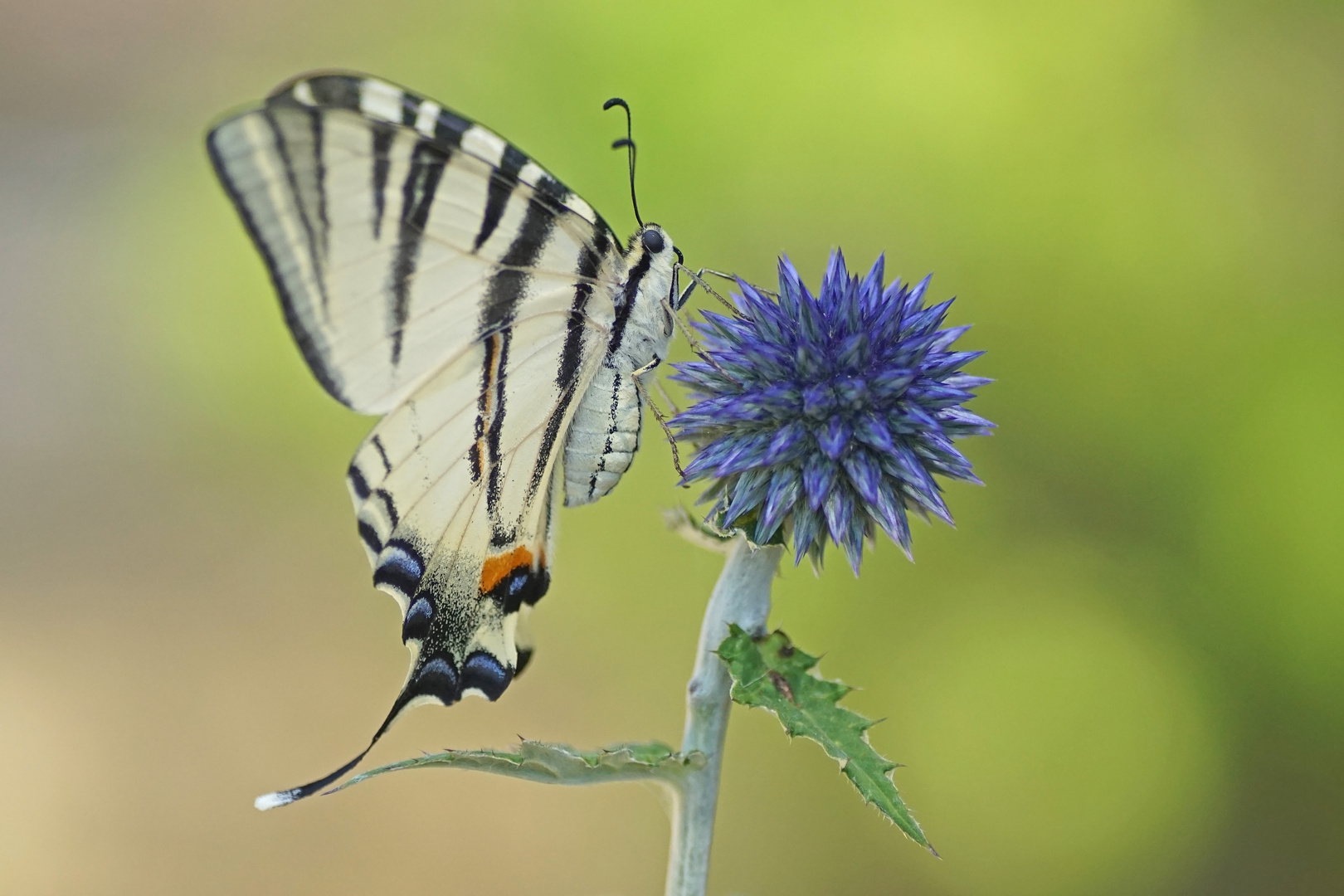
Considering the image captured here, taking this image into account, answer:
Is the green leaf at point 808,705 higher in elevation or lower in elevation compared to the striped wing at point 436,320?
lower

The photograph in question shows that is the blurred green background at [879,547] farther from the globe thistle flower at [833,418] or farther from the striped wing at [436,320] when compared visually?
the globe thistle flower at [833,418]

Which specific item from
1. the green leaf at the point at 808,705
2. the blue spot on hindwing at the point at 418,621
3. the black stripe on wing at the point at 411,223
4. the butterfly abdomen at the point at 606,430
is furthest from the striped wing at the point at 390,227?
the green leaf at the point at 808,705

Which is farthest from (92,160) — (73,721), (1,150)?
(73,721)

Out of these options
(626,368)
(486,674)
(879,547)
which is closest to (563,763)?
(486,674)

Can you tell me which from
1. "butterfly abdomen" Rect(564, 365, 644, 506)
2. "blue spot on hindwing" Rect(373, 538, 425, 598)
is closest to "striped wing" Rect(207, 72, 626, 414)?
"butterfly abdomen" Rect(564, 365, 644, 506)

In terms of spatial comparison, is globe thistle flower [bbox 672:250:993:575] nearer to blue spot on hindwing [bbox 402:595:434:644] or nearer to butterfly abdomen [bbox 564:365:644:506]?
butterfly abdomen [bbox 564:365:644:506]

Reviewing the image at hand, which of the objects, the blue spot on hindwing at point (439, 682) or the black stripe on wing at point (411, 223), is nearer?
the black stripe on wing at point (411, 223)
